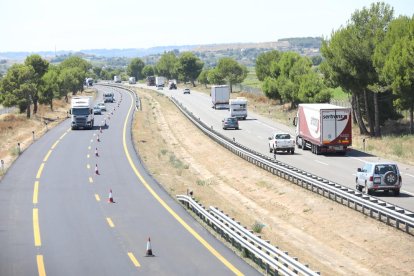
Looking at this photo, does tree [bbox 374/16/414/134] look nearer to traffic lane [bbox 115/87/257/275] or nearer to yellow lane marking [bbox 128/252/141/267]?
traffic lane [bbox 115/87/257/275]

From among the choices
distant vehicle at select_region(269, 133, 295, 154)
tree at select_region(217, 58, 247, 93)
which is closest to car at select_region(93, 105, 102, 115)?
distant vehicle at select_region(269, 133, 295, 154)

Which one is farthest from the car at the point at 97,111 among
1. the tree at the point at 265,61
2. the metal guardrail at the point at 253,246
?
the metal guardrail at the point at 253,246

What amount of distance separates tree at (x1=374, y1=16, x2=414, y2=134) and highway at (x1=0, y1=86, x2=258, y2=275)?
23.7 m

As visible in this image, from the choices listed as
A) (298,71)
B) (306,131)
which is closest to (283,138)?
(306,131)

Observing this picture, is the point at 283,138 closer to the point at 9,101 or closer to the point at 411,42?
the point at 411,42

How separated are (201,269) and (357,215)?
14.0 meters

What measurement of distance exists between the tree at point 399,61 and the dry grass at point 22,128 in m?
32.4

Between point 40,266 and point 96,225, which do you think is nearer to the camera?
point 40,266

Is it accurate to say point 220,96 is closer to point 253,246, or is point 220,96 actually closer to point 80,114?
point 80,114

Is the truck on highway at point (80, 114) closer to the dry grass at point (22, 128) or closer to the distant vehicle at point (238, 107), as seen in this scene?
the dry grass at point (22, 128)

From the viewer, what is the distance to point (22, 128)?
305 feet

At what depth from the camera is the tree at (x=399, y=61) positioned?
203 feet

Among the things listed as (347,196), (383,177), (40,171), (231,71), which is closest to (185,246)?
(347,196)

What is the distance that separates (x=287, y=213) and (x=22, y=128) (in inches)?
2347
